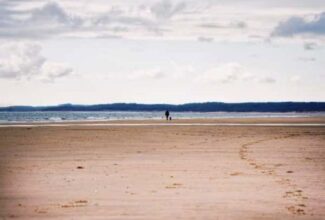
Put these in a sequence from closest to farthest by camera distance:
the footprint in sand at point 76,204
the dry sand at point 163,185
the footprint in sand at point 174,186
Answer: the dry sand at point 163,185, the footprint in sand at point 76,204, the footprint in sand at point 174,186

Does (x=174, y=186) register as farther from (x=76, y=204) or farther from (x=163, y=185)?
(x=76, y=204)

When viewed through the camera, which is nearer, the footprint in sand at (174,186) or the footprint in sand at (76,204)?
the footprint in sand at (76,204)

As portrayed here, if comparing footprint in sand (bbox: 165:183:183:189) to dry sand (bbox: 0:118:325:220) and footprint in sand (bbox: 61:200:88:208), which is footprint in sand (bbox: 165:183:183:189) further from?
footprint in sand (bbox: 61:200:88:208)

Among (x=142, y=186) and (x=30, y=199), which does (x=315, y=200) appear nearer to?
(x=142, y=186)

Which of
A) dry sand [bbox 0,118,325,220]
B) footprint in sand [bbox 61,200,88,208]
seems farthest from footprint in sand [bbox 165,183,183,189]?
footprint in sand [bbox 61,200,88,208]

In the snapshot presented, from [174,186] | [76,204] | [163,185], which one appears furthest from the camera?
[163,185]

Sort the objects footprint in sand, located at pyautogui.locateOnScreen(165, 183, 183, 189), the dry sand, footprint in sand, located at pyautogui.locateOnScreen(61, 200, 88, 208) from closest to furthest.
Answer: the dry sand < footprint in sand, located at pyautogui.locateOnScreen(61, 200, 88, 208) < footprint in sand, located at pyautogui.locateOnScreen(165, 183, 183, 189)

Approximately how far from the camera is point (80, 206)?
11.7m

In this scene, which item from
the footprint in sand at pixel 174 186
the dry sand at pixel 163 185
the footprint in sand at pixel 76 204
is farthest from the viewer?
the footprint in sand at pixel 174 186

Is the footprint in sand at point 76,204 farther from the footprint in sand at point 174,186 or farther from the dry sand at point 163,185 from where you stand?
the footprint in sand at point 174,186

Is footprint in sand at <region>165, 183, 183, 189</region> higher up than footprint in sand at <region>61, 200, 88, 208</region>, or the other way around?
footprint in sand at <region>165, 183, 183, 189</region>

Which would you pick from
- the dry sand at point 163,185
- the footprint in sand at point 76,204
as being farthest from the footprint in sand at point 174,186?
the footprint in sand at point 76,204

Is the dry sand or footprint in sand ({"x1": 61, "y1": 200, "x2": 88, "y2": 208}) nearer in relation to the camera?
the dry sand

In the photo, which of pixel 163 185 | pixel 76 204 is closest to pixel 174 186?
pixel 163 185
